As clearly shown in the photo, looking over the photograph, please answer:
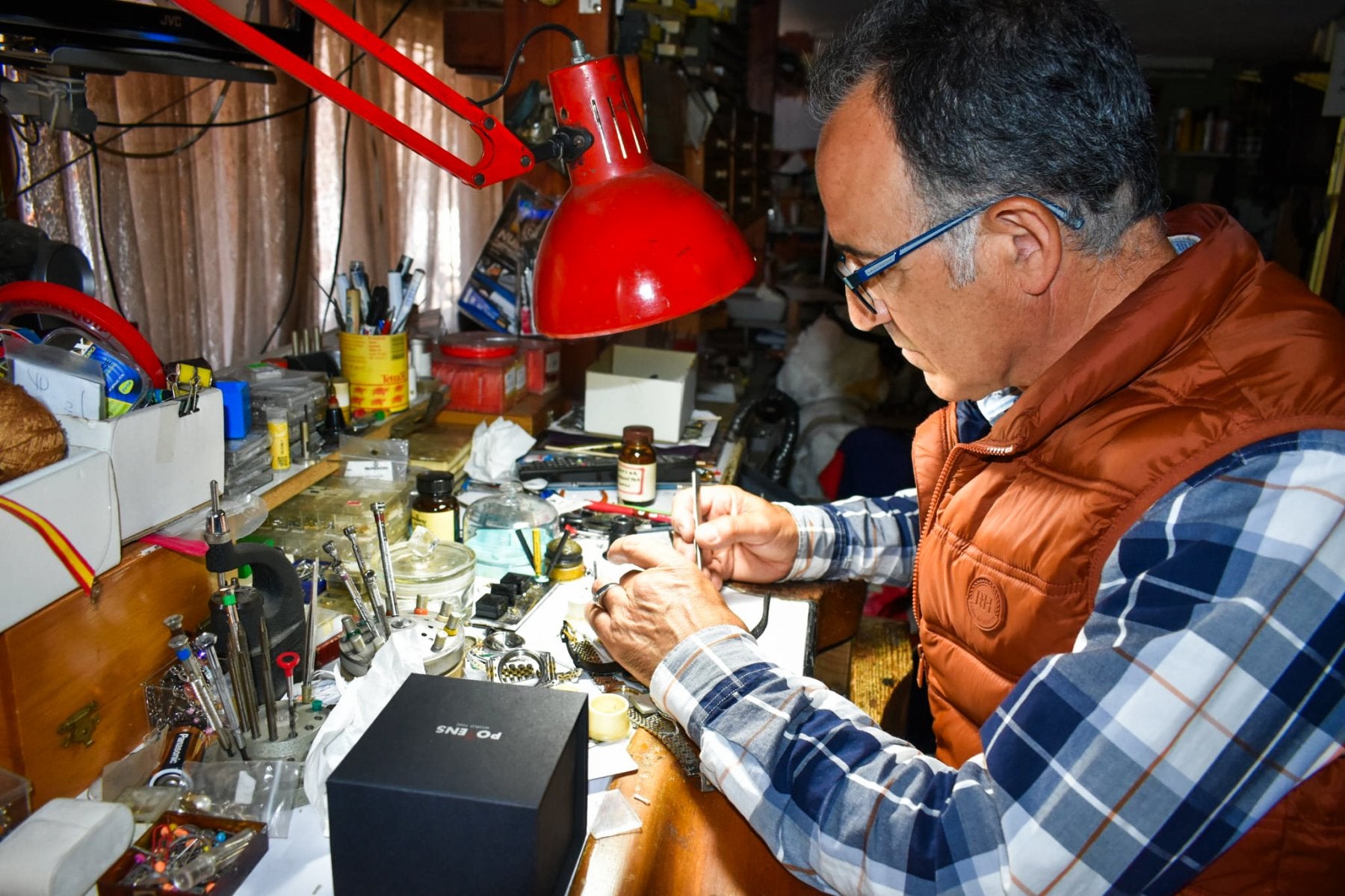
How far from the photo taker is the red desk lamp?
0.89 m

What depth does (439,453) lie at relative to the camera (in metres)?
1.60

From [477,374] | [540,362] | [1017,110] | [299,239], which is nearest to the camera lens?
[1017,110]

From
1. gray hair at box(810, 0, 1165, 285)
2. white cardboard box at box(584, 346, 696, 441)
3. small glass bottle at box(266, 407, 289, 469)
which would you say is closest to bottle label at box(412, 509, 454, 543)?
small glass bottle at box(266, 407, 289, 469)

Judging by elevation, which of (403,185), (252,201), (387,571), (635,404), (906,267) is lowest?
(387,571)

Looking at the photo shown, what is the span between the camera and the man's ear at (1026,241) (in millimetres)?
756

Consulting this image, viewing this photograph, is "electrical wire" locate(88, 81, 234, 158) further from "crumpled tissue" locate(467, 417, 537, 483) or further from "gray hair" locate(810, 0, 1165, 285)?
"gray hair" locate(810, 0, 1165, 285)

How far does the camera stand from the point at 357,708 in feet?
2.91

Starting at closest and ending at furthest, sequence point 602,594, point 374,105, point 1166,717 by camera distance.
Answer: point 1166,717
point 374,105
point 602,594

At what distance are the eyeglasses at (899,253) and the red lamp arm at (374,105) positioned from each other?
1.17ft

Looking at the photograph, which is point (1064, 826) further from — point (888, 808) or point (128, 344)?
point (128, 344)

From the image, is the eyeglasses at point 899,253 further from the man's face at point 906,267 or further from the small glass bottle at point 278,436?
the small glass bottle at point 278,436

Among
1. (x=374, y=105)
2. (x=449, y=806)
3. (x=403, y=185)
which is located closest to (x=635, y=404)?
(x=374, y=105)

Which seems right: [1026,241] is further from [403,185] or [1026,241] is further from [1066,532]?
[403,185]

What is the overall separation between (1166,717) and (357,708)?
72cm
